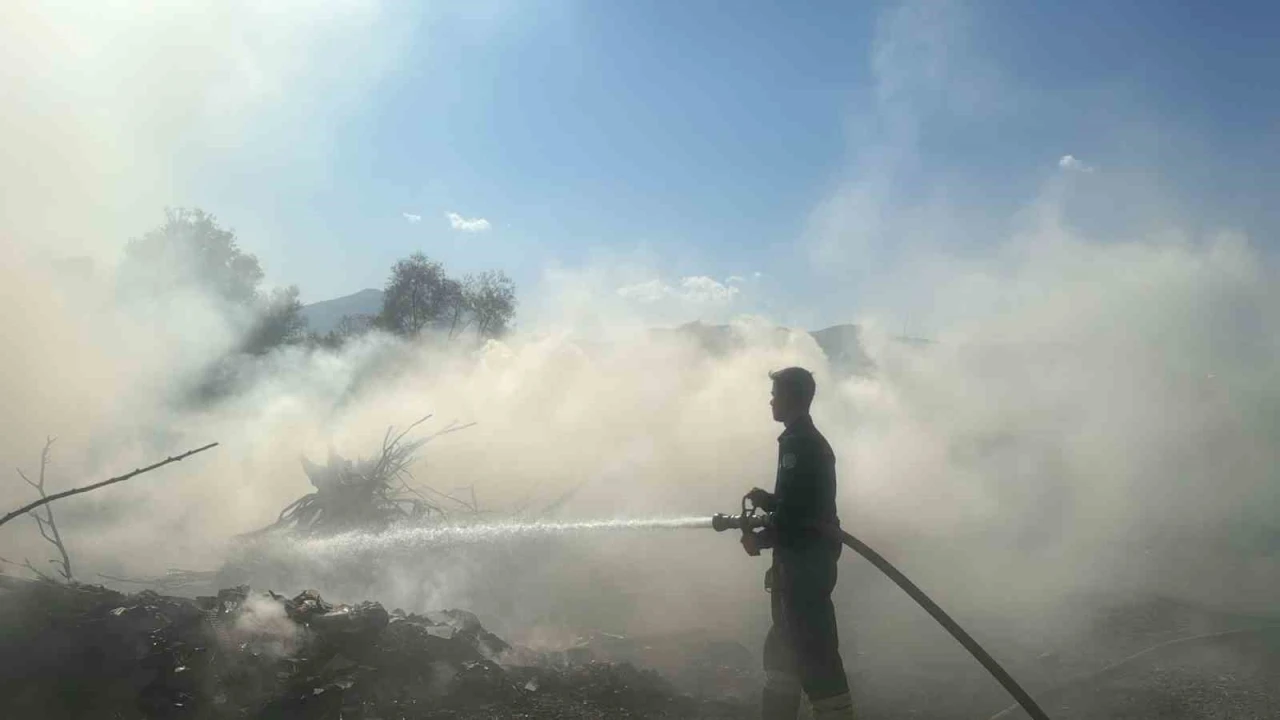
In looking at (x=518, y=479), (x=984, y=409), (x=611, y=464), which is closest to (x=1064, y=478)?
(x=984, y=409)

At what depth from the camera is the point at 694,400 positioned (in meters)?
13.5

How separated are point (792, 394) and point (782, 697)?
1516 millimetres

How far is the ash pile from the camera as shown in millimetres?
4223

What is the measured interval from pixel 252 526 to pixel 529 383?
17.0 ft

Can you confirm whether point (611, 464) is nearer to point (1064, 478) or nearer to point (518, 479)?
point (518, 479)

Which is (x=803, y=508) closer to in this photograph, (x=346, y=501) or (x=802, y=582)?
(x=802, y=582)

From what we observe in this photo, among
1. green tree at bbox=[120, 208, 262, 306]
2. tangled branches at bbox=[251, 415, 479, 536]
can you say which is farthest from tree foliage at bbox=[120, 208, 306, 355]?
tangled branches at bbox=[251, 415, 479, 536]

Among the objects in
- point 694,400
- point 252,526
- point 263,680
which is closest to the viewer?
point 263,680

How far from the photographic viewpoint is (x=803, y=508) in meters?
3.84

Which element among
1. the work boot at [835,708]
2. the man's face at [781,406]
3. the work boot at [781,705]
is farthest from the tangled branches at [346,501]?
the work boot at [835,708]

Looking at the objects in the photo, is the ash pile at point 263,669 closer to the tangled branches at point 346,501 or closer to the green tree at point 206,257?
the tangled branches at point 346,501

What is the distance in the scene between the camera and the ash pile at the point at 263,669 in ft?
13.9

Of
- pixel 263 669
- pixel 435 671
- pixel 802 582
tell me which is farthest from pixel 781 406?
pixel 263 669

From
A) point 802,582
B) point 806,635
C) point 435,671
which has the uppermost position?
point 802,582
